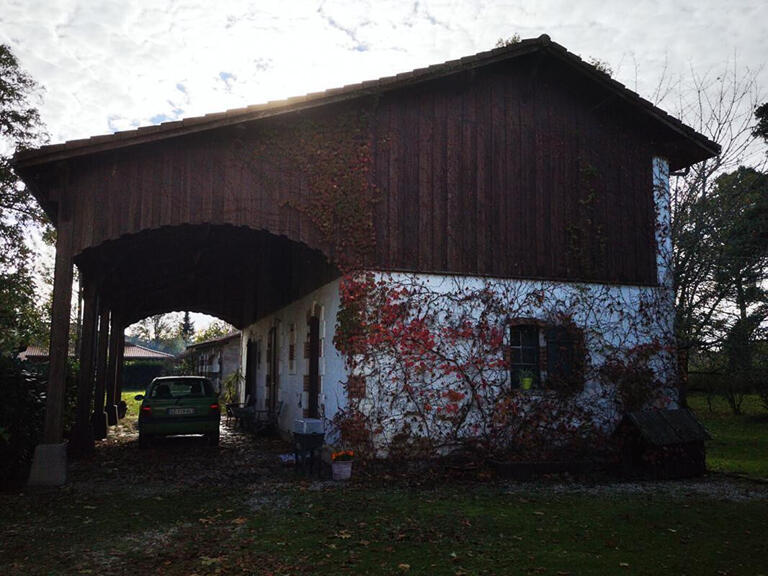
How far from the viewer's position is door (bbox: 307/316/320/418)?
43.2 ft

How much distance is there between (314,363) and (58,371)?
526cm

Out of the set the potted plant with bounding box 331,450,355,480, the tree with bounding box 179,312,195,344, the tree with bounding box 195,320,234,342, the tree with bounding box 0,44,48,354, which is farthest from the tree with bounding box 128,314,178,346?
the potted plant with bounding box 331,450,355,480

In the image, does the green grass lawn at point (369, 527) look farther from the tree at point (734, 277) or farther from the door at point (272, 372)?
the door at point (272, 372)

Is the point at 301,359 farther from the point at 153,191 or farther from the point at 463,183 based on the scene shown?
the point at 153,191

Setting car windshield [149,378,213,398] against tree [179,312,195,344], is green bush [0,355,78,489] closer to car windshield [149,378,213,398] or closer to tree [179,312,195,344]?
car windshield [149,378,213,398]

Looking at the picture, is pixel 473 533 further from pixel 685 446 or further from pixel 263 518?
pixel 685 446

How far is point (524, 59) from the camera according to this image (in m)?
12.0

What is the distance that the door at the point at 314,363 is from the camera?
13172 millimetres

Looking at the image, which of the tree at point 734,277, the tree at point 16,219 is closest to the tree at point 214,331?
the tree at point 16,219

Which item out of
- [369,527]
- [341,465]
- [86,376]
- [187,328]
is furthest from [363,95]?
[187,328]

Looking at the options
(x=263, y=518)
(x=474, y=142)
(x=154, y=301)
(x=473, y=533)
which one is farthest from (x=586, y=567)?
(x=154, y=301)

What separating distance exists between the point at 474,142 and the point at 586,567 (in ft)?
26.7

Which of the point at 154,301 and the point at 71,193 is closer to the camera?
the point at 71,193

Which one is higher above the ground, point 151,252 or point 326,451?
point 151,252
